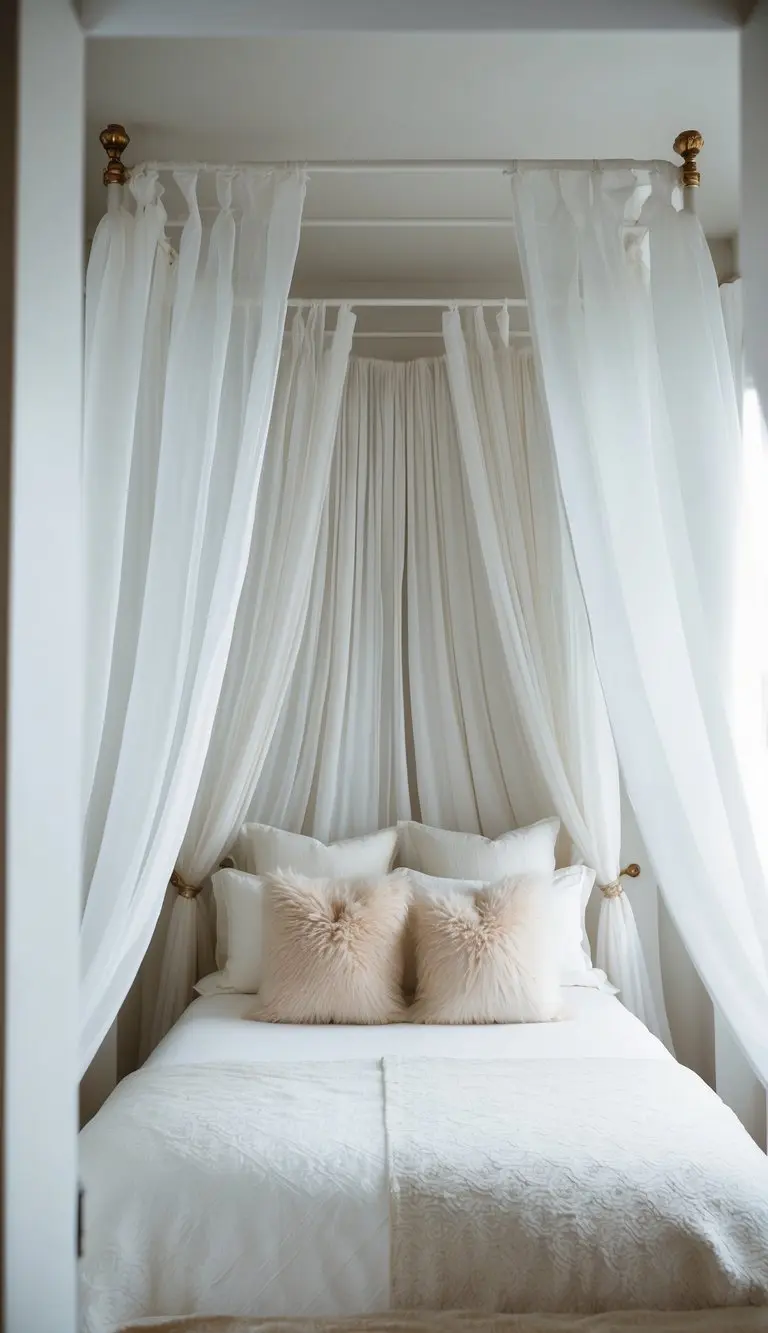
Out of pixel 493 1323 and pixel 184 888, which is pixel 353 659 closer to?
pixel 184 888

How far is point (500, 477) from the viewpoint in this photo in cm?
358

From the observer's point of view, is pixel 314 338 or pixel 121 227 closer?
pixel 121 227

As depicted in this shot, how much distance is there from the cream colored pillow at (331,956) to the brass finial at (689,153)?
203cm

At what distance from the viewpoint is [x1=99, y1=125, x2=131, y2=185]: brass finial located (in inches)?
93.4

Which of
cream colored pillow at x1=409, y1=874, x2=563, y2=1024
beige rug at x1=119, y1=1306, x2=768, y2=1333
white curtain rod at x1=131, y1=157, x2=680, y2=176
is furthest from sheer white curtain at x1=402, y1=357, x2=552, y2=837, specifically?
beige rug at x1=119, y1=1306, x2=768, y2=1333

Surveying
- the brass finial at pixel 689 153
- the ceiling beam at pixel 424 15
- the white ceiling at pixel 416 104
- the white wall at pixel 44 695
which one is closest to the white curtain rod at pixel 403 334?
the white ceiling at pixel 416 104

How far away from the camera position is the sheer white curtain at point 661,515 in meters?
1.88

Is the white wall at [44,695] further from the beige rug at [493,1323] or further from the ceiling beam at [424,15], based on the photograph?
the beige rug at [493,1323]

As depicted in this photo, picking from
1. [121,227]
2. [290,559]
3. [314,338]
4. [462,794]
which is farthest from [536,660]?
[121,227]

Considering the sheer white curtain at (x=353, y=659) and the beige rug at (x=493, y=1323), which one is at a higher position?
A: the sheer white curtain at (x=353, y=659)

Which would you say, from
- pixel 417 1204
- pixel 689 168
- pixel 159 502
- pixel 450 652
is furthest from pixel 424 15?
pixel 450 652

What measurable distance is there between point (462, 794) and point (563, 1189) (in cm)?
179

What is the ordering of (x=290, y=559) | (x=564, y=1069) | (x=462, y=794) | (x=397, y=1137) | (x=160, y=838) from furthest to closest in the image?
(x=462, y=794) < (x=290, y=559) < (x=564, y=1069) < (x=397, y=1137) < (x=160, y=838)

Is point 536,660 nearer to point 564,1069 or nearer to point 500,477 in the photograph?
point 500,477
